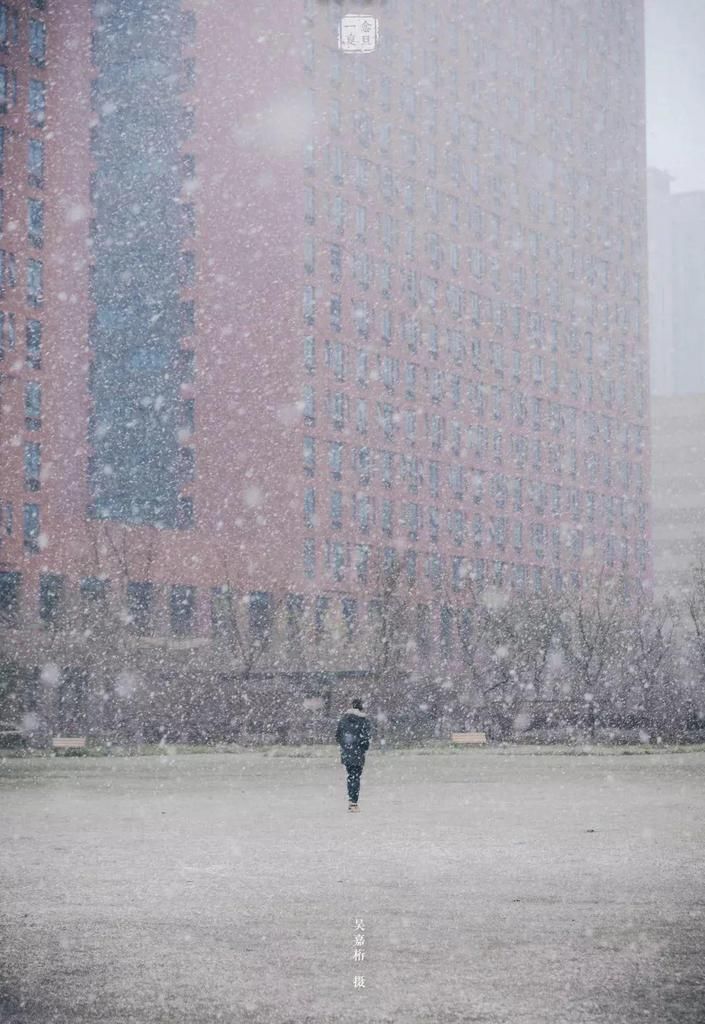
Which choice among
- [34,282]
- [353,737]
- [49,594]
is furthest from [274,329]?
[353,737]

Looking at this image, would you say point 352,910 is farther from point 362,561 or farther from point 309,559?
point 362,561

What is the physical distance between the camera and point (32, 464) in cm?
5966

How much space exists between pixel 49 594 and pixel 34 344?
1086 cm

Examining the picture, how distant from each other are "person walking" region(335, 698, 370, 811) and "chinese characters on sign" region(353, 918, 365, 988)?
29.6ft

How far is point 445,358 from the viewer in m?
85.1

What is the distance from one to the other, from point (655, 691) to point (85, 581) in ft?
81.7

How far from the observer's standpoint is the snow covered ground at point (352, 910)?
23.5ft

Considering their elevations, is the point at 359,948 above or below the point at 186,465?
below

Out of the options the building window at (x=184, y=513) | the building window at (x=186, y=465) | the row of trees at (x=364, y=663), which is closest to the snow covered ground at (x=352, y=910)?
the row of trees at (x=364, y=663)

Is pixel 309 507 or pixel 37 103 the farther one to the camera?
pixel 309 507

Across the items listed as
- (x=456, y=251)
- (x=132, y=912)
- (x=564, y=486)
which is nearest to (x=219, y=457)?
(x=456, y=251)

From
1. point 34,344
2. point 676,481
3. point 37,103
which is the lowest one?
point 34,344

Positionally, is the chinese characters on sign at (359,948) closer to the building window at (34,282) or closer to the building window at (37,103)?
the building window at (34,282)

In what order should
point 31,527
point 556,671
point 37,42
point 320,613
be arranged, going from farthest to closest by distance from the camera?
point 556,671
point 320,613
point 37,42
point 31,527
